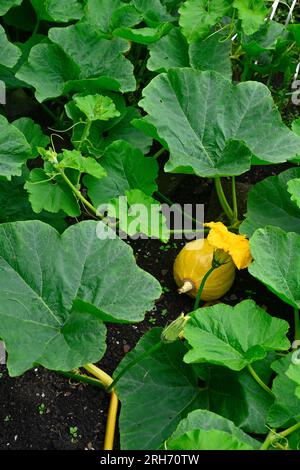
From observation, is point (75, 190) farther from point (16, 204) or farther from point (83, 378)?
point (83, 378)

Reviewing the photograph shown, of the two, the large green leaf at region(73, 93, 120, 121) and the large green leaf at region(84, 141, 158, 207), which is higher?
the large green leaf at region(73, 93, 120, 121)

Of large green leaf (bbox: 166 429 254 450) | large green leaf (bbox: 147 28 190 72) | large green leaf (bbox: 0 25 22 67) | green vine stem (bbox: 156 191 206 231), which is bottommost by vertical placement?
green vine stem (bbox: 156 191 206 231)

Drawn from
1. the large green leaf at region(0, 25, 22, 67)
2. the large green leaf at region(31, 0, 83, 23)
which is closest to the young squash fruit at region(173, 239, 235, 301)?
the large green leaf at region(0, 25, 22, 67)

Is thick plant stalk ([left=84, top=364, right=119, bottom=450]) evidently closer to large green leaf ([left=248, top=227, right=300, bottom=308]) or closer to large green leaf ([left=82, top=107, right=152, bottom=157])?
large green leaf ([left=248, top=227, right=300, bottom=308])

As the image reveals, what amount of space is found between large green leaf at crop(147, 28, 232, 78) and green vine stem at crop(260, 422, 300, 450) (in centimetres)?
129

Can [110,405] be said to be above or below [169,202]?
below

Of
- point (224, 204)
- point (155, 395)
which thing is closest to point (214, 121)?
point (224, 204)

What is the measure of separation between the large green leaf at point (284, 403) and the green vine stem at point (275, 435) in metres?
0.02

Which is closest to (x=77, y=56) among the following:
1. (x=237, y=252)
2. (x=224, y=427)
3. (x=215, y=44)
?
(x=215, y=44)

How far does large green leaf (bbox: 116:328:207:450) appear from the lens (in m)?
1.83

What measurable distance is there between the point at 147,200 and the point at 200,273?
28cm

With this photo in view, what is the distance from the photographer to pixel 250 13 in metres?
2.45

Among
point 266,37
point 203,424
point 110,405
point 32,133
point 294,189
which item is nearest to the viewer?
point 203,424

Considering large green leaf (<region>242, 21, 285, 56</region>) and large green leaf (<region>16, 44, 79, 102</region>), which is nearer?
large green leaf (<region>16, 44, 79, 102</region>)
